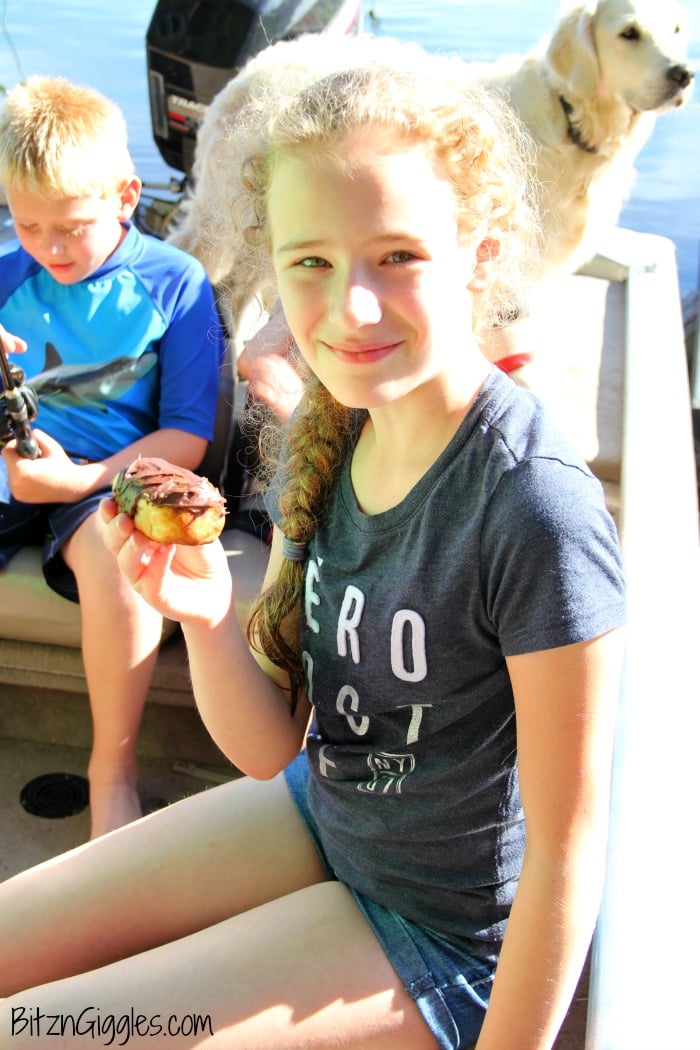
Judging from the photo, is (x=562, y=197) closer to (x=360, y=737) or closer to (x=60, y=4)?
(x=360, y=737)

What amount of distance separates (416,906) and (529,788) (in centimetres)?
26

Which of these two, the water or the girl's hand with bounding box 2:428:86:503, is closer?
the girl's hand with bounding box 2:428:86:503

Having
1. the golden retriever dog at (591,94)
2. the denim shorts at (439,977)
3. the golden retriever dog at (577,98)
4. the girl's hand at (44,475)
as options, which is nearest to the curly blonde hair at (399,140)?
the denim shorts at (439,977)

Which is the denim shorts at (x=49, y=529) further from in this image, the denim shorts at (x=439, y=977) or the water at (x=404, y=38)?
the water at (x=404, y=38)

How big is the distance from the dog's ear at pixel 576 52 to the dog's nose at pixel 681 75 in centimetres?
22

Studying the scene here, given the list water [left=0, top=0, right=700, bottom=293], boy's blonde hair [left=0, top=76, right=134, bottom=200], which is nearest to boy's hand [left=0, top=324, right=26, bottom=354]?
boy's blonde hair [left=0, top=76, right=134, bottom=200]

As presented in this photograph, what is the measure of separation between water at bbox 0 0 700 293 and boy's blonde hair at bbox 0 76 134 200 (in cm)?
385

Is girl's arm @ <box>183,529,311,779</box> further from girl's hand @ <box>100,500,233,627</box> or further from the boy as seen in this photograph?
the boy

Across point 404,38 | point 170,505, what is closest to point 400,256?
point 170,505

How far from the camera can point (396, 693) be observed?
1.22m

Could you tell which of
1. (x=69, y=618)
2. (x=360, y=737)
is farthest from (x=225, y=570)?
(x=69, y=618)

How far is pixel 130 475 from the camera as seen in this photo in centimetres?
125

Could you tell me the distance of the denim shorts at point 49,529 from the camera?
2.16 meters

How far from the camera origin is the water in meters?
6.32
